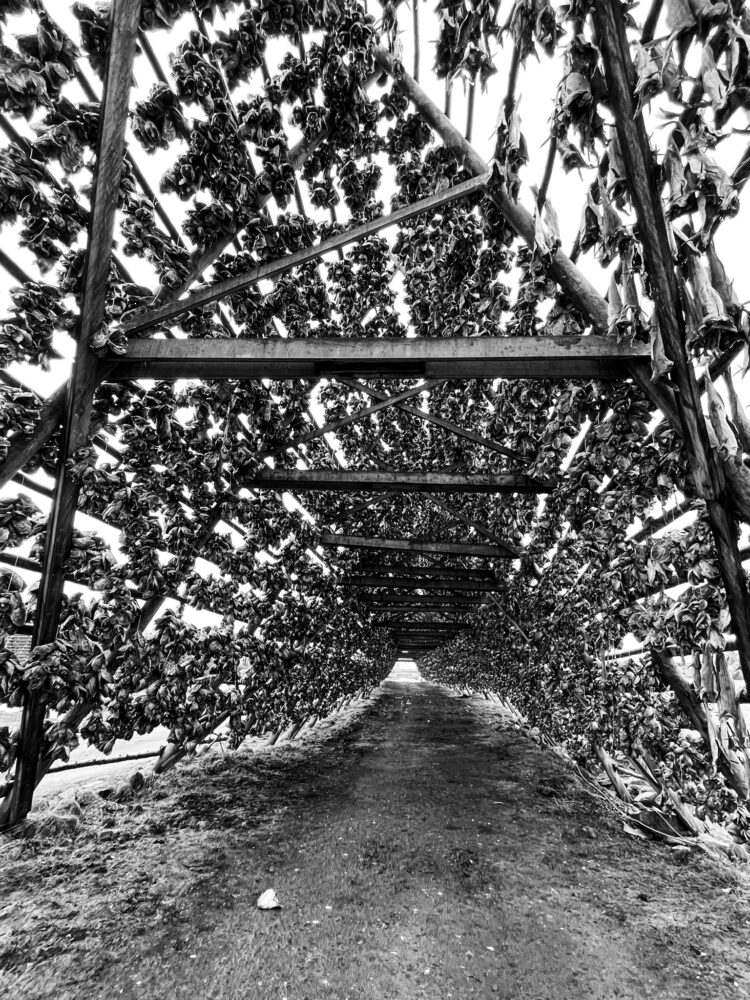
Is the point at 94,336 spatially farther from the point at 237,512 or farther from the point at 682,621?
the point at 682,621

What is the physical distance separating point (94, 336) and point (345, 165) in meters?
2.45

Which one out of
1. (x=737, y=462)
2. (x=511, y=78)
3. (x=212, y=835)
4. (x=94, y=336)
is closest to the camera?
(x=737, y=462)

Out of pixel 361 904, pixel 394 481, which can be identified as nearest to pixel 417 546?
pixel 394 481

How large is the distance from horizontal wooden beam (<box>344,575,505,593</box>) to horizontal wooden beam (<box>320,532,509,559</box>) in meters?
1.56

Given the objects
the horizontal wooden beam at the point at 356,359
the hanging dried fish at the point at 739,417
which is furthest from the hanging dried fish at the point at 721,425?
the horizontal wooden beam at the point at 356,359

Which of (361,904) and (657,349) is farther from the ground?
(657,349)

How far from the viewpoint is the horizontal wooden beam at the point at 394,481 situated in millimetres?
4914

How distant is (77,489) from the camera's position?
2.87 metres

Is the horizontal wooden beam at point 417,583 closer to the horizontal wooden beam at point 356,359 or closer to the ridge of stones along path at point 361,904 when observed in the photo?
the ridge of stones along path at point 361,904

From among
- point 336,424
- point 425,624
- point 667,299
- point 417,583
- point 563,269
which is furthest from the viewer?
point 425,624

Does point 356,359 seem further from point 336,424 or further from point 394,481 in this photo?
point 394,481

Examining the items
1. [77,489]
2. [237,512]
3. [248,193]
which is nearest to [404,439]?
[237,512]

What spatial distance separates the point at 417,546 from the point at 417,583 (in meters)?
2.29

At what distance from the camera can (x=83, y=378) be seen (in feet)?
9.38
